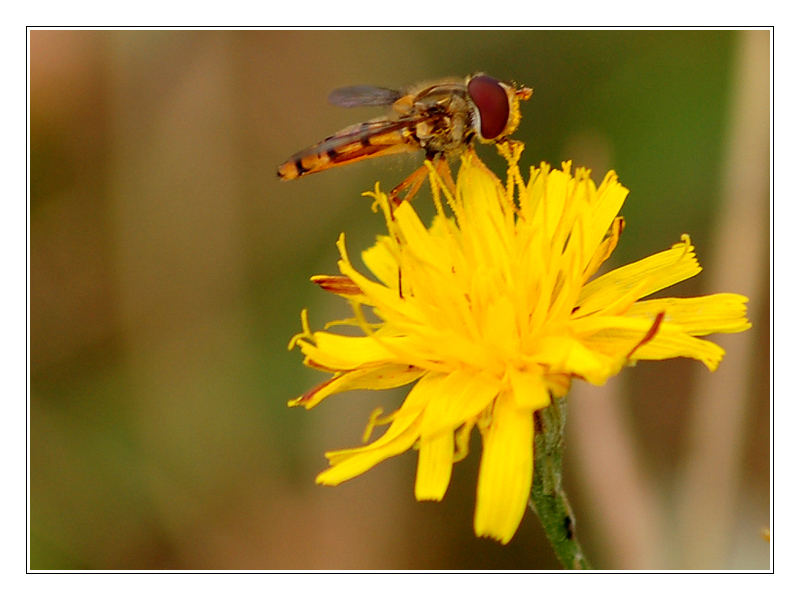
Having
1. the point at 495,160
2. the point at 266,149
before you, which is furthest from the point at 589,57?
the point at 266,149

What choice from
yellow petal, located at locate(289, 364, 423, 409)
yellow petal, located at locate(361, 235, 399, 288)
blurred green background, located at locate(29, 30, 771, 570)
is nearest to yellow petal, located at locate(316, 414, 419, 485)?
yellow petal, located at locate(289, 364, 423, 409)

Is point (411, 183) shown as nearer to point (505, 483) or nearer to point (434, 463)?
point (434, 463)

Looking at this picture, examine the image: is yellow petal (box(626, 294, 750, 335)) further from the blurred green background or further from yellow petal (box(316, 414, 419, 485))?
the blurred green background

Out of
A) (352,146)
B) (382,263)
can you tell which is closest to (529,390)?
(382,263)

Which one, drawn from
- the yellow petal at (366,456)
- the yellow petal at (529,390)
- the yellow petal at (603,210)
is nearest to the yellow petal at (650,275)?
the yellow petal at (603,210)

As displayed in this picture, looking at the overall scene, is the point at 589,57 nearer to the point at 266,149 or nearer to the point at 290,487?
the point at 266,149

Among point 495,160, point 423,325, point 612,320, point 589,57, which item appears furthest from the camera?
point 495,160
